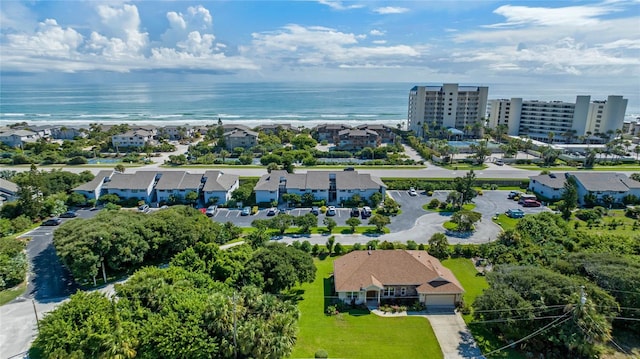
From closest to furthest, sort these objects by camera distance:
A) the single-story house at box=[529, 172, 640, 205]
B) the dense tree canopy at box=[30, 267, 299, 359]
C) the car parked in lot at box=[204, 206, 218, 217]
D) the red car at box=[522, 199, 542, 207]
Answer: the dense tree canopy at box=[30, 267, 299, 359], the car parked in lot at box=[204, 206, 218, 217], the red car at box=[522, 199, 542, 207], the single-story house at box=[529, 172, 640, 205]

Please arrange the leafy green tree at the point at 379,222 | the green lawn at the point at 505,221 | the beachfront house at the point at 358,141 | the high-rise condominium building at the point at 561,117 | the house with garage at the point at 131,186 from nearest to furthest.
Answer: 1. the leafy green tree at the point at 379,222
2. the green lawn at the point at 505,221
3. the house with garage at the point at 131,186
4. the beachfront house at the point at 358,141
5. the high-rise condominium building at the point at 561,117

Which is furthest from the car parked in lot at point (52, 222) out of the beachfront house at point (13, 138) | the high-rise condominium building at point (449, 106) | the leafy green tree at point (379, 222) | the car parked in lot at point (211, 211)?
the high-rise condominium building at point (449, 106)

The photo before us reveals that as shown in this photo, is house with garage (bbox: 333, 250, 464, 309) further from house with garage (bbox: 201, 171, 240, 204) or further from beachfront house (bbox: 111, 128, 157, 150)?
beachfront house (bbox: 111, 128, 157, 150)

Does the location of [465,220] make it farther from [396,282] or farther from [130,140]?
[130,140]

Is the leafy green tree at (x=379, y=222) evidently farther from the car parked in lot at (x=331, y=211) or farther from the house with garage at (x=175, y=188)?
the house with garage at (x=175, y=188)

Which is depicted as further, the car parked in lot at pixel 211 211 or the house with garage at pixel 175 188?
the house with garage at pixel 175 188

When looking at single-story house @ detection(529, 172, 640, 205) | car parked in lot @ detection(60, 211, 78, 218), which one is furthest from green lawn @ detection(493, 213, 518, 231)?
car parked in lot @ detection(60, 211, 78, 218)

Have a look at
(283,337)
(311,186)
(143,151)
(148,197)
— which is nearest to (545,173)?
(311,186)

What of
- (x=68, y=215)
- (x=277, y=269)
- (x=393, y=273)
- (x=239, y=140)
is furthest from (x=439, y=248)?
(x=239, y=140)
